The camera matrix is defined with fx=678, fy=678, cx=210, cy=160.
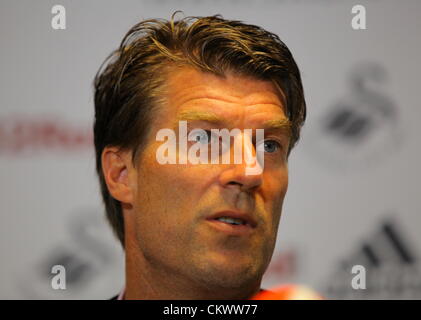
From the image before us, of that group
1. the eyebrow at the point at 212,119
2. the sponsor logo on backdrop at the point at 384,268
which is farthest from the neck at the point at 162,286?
the sponsor logo on backdrop at the point at 384,268

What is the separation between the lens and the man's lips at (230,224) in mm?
1737

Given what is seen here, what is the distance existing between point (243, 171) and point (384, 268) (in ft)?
3.86

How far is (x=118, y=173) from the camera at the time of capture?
78.7 inches

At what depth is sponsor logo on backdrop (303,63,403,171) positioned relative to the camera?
2641 mm

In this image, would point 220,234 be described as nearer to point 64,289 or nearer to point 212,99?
point 212,99

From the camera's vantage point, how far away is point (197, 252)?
69.2 inches

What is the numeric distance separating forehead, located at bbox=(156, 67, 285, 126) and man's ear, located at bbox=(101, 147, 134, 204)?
197mm

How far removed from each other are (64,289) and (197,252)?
865 millimetres

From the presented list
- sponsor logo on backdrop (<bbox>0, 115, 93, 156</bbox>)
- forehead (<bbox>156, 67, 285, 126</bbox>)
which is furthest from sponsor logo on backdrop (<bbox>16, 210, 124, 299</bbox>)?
forehead (<bbox>156, 67, 285, 126</bbox>)

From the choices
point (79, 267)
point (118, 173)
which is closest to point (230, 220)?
point (118, 173)

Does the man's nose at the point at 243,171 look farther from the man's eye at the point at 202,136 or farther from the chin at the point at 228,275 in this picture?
the chin at the point at 228,275

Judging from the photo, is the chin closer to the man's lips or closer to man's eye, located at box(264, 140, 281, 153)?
the man's lips

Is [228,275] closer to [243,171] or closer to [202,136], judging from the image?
[243,171]
